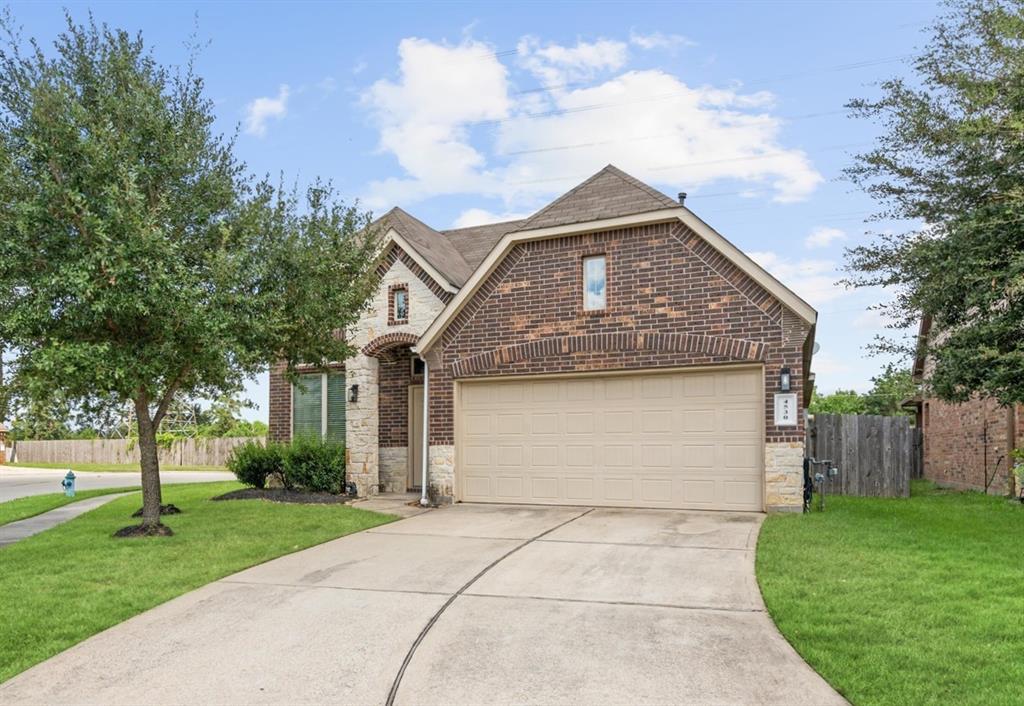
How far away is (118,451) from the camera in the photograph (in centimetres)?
4128

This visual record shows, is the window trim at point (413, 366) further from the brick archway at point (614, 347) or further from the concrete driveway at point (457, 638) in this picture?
the concrete driveway at point (457, 638)

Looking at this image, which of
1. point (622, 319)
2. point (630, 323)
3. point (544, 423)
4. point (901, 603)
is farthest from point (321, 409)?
point (901, 603)

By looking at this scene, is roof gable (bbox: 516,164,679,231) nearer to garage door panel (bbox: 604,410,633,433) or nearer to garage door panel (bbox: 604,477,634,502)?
garage door panel (bbox: 604,410,633,433)

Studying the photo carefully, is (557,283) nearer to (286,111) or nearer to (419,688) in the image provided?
(286,111)

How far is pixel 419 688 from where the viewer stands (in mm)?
4809

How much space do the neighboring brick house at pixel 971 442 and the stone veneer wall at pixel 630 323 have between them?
360 cm

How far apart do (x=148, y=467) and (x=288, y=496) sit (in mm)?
4371

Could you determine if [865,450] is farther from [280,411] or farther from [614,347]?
[280,411]

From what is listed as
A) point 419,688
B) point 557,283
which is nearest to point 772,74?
point 557,283

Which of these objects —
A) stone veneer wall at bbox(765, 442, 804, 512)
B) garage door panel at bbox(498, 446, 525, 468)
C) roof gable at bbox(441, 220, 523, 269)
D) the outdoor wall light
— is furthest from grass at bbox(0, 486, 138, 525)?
the outdoor wall light

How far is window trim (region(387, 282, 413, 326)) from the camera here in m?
15.6

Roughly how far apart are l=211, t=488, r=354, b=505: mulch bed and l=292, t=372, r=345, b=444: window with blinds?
1.44 m

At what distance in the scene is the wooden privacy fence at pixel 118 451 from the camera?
37.2 m

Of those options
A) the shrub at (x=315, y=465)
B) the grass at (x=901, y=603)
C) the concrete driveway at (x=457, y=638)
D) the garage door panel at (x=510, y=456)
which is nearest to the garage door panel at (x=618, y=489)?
the garage door panel at (x=510, y=456)
